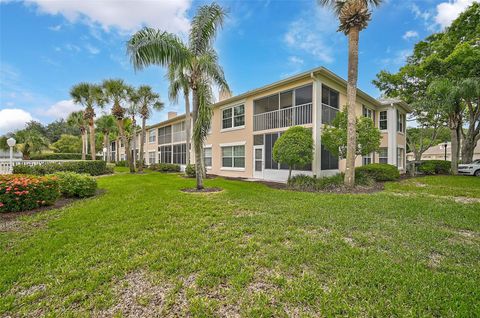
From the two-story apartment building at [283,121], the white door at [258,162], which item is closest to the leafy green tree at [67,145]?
the two-story apartment building at [283,121]

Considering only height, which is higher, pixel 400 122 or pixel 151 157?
pixel 400 122

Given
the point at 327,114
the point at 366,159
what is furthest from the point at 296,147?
the point at 366,159

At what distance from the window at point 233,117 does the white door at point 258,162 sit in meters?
2.42

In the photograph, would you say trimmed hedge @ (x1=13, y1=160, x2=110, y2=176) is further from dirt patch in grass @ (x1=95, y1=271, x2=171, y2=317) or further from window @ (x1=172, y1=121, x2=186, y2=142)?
dirt patch in grass @ (x1=95, y1=271, x2=171, y2=317)

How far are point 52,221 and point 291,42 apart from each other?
14485 mm

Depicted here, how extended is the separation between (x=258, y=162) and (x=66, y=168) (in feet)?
45.4

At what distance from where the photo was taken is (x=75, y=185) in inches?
321

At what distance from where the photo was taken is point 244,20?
11.8 meters

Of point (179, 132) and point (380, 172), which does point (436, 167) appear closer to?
point (380, 172)

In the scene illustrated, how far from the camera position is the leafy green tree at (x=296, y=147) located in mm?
10617

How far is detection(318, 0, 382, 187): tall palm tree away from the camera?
31.2ft

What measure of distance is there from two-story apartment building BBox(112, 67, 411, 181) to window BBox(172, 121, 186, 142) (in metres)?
5.46

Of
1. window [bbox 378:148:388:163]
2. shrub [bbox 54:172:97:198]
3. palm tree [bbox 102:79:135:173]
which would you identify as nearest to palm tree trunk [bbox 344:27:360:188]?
window [bbox 378:148:388:163]

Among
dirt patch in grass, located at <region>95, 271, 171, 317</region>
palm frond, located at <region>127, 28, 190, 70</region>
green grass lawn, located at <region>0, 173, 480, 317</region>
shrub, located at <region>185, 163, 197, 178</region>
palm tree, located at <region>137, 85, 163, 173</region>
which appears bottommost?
dirt patch in grass, located at <region>95, 271, 171, 317</region>
